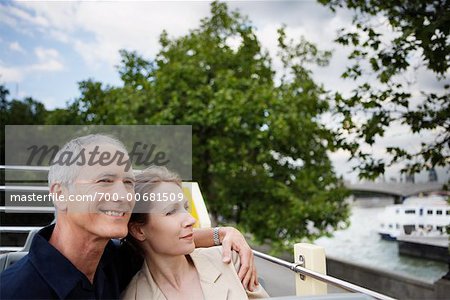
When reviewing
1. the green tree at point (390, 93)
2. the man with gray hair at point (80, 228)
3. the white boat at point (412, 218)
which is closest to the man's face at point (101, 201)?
the man with gray hair at point (80, 228)

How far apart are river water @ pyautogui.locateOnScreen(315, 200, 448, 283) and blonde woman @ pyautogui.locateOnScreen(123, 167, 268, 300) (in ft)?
26.9

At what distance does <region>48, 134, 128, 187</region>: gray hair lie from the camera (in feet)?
3.23

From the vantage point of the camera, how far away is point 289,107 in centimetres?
642

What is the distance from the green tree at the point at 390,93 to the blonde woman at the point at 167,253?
255 centimetres

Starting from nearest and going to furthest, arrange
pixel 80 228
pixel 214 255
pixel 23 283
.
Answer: pixel 23 283 → pixel 80 228 → pixel 214 255

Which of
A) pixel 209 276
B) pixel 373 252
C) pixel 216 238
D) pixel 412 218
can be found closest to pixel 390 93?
pixel 216 238

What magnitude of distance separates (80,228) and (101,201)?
2.8 inches

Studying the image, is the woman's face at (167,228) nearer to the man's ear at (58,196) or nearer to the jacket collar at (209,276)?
the jacket collar at (209,276)

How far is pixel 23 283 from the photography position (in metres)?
0.87

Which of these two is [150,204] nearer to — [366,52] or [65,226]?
[65,226]

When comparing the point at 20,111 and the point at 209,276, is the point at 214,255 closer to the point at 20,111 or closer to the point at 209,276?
the point at 209,276

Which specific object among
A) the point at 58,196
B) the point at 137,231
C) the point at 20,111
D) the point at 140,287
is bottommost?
the point at 140,287

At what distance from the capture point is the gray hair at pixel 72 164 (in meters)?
0.98

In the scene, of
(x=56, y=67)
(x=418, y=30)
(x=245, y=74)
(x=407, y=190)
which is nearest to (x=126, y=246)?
(x=418, y=30)
